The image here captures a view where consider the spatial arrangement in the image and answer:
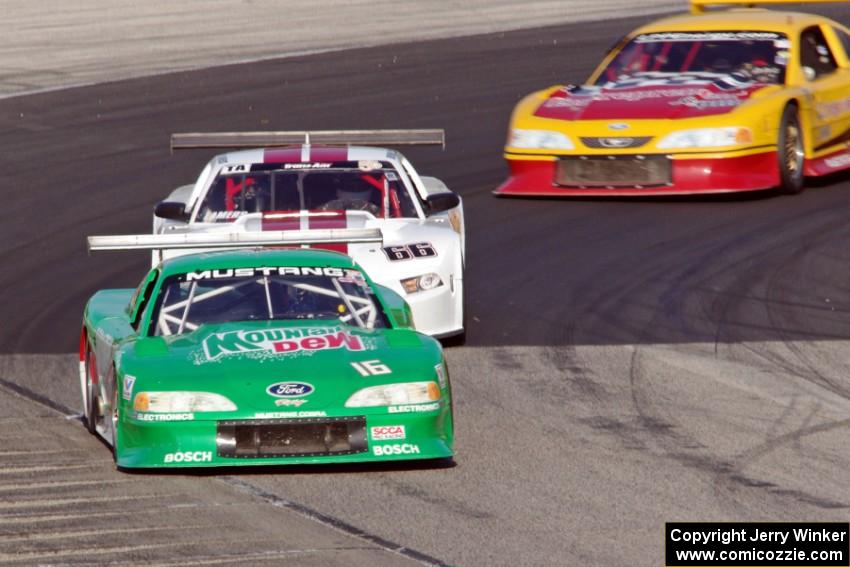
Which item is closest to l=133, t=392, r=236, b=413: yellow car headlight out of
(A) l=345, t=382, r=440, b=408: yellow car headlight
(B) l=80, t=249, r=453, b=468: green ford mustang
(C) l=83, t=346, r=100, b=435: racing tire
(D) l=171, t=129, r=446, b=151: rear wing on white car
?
(B) l=80, t=249, r=453, b=468: green ford mustang

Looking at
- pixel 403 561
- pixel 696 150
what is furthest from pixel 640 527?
pixel 696 150

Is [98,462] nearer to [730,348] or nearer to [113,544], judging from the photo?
[113,544]

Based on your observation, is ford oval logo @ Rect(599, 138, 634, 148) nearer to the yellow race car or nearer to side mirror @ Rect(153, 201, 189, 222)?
the yellow race car

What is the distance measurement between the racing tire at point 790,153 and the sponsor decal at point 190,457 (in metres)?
8.93

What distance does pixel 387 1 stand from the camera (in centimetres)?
3073

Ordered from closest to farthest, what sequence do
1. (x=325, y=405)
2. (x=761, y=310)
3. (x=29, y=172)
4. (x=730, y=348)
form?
(x=325, y=405), (x=730, y=348), (x=761, y=310), (x=29, y=172)

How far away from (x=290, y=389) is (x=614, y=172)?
7.96 metres

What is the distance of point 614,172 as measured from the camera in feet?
55.0

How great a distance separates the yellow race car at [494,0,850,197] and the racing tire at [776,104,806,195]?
0.02 metres

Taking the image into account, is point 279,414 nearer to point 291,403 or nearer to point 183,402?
point 291,403

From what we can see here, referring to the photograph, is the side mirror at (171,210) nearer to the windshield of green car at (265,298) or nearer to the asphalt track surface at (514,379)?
the asphalt track surface at (514,379)

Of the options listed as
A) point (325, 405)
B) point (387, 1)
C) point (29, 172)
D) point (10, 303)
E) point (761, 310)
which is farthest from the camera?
point (387, 1)

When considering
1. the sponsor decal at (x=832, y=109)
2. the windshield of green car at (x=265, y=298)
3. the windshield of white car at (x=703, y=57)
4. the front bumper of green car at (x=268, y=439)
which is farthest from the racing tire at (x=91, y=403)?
the sponsor decal at (x=832, y=109)

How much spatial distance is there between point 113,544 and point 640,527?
222 cm
